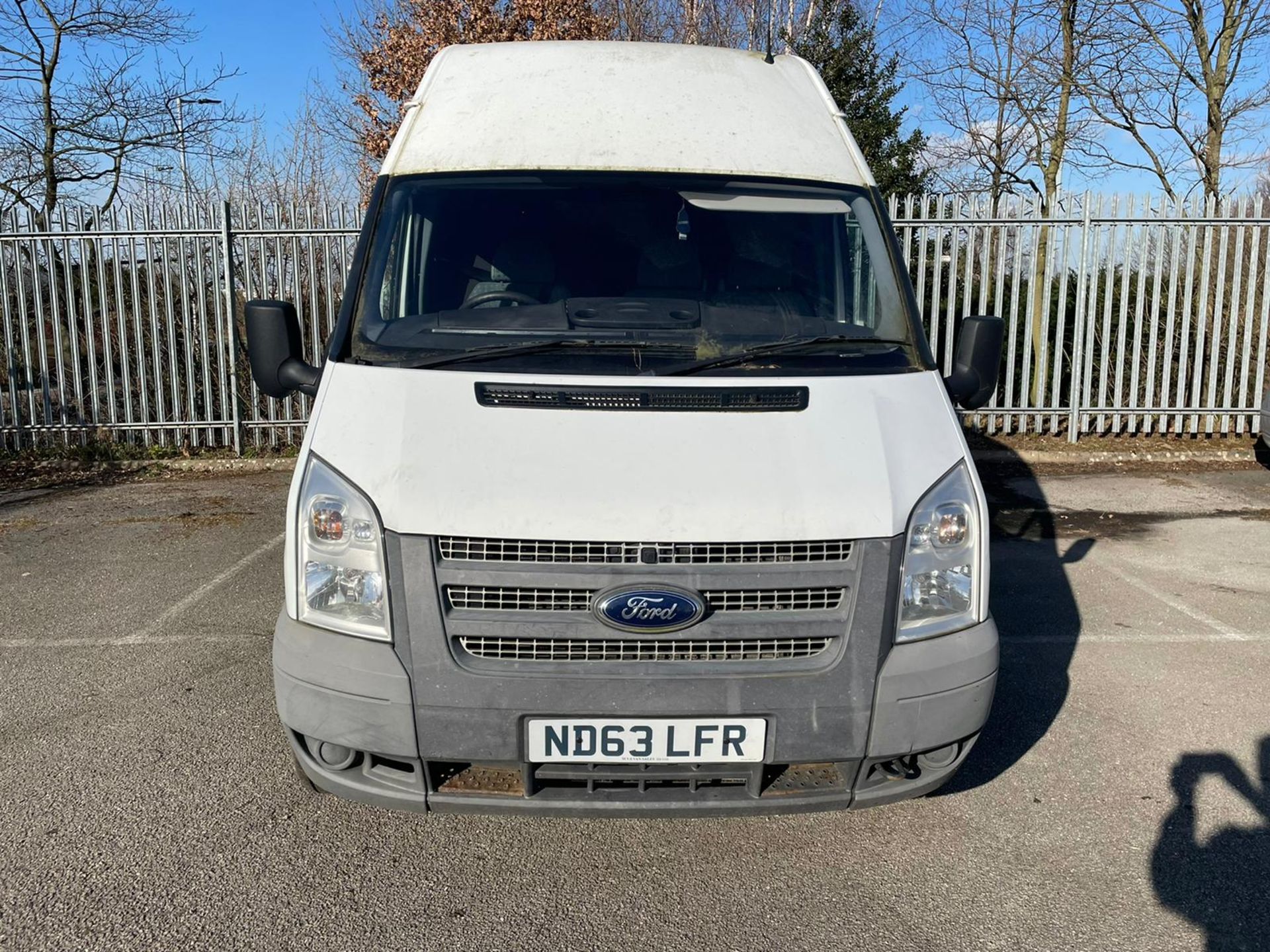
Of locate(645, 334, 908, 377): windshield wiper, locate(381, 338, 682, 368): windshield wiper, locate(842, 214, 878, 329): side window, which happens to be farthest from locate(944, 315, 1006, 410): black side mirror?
locate(381, 338, 682, 368): windshield wiper

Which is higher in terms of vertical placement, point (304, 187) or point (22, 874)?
point (304, 187)

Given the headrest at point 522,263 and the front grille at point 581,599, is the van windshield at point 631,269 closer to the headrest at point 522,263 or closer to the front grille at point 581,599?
the headrest at point 522,263

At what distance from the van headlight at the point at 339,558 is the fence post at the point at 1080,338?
942cm

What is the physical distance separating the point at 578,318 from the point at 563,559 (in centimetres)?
105

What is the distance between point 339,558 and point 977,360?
7.88ft

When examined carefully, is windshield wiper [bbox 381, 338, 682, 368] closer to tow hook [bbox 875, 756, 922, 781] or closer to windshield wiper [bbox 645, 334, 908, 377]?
windshield wiper [bbox 645, 334, 908, 377]

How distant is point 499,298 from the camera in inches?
141

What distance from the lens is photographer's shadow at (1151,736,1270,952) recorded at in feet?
9.21

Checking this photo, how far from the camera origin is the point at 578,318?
3.42m

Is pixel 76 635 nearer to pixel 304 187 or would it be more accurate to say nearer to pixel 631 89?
pixel 631 89

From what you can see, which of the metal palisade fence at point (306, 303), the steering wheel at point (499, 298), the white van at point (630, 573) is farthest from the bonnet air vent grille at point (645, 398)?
the metal palisade fence at point (306, 303)

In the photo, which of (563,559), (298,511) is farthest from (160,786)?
(563,559)

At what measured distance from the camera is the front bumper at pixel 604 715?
2674 millimetres

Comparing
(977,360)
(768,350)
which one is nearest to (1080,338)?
(977,360)
